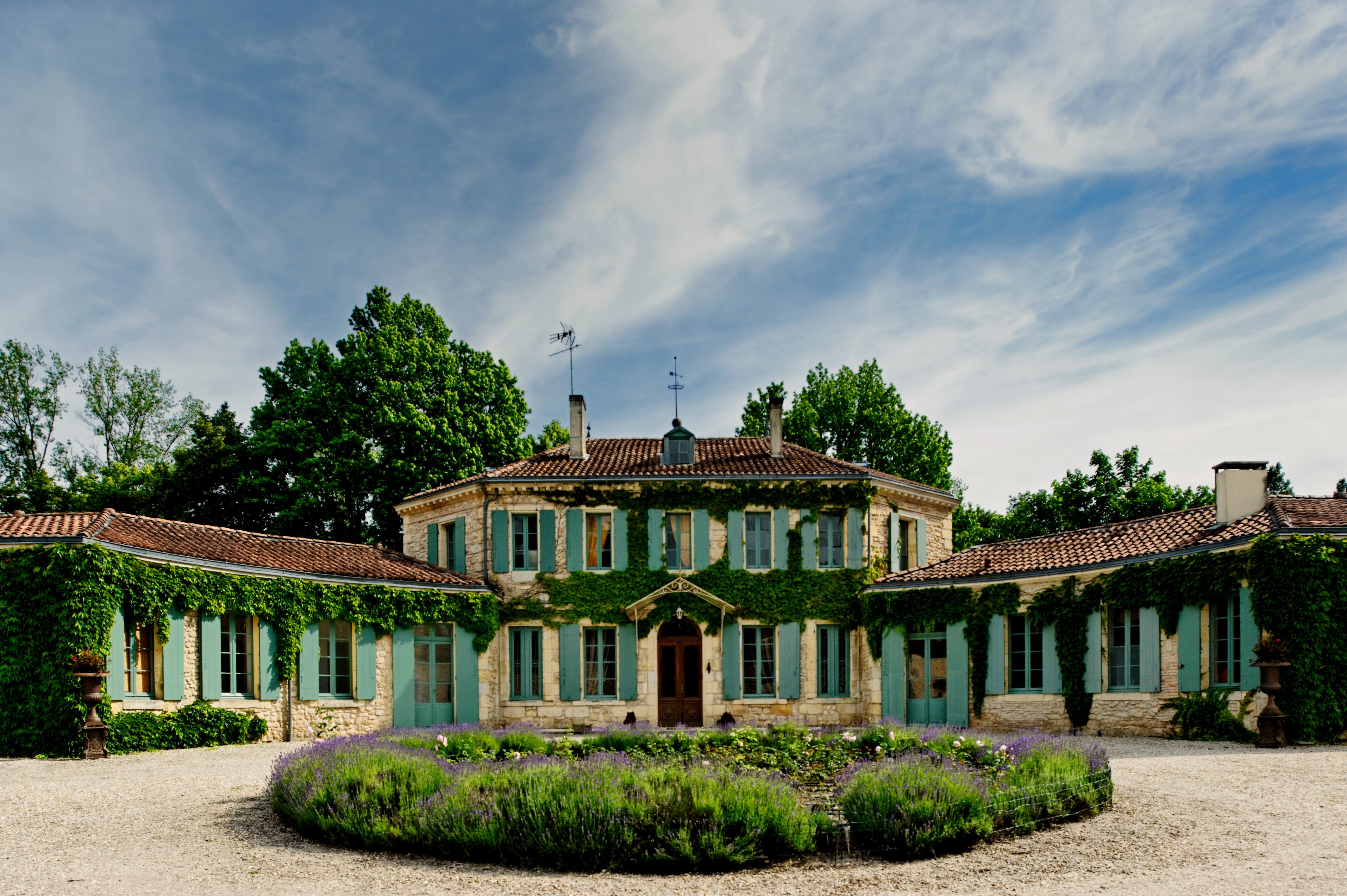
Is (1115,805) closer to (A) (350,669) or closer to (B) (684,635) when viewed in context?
(B) (684,635)

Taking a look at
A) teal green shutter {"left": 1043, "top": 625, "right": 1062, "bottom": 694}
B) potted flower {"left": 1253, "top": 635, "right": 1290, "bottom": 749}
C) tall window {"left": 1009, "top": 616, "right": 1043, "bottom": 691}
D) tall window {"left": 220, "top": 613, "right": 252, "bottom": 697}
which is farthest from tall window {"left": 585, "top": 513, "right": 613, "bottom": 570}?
potted flower {"left": 1253, "top": 635, "right": 1290, "bottom": 749}

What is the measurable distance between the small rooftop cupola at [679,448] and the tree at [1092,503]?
13.0m

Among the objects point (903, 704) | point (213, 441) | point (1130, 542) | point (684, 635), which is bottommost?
point (903, 704)

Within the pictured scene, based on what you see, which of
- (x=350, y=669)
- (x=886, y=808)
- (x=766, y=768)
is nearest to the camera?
(x=886, y=808)

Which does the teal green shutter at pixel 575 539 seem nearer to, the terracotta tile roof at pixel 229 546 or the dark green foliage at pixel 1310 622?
the terracotta tile roof at pixel 229 546

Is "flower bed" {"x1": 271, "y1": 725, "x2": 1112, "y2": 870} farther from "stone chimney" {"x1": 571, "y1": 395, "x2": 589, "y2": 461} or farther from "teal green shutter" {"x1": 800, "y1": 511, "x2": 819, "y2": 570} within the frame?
"stone chimney" {"x1": 571, "y1": 395, "x2": 589, "y2": 461}

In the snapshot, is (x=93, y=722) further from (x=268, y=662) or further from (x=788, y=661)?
(x=788, y=661)

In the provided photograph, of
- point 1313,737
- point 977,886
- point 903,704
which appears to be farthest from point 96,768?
point 1313,737

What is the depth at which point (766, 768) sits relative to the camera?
403 inches

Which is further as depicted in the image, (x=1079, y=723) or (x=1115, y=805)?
(x=1079, y=723)

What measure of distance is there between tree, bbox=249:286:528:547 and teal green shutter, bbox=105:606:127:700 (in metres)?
12.0

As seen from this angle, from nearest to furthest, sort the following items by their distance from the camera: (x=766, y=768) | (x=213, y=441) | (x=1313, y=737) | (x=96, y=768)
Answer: (x=766, y=768) < (x=96, y=768) < (x=1313, y=737) < (x=213, y=441)

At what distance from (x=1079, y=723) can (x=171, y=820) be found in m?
16.1

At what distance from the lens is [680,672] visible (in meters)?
22.3
